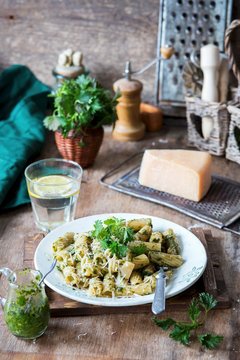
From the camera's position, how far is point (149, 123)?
1963 mm

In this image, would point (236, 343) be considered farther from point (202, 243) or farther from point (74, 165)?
point (74, 165)

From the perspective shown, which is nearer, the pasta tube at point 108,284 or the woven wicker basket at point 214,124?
the pasta tube at point 108,284

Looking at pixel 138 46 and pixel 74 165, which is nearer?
pixel 74 165

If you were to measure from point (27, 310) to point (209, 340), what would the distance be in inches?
11.9

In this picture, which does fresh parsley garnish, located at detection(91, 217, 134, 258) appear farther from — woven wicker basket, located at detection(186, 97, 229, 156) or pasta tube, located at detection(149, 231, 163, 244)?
woven wicker basket, located at detection(186, 97, 229, 156)

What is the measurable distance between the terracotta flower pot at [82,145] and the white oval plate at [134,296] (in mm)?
359

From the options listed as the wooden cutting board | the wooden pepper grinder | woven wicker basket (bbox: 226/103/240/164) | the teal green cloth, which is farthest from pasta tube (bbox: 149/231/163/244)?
the wooden pepper grinder

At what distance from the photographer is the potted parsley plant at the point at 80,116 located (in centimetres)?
166

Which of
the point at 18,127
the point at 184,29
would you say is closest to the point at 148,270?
the point at 18,127

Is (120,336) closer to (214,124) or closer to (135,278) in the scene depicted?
(135,278)

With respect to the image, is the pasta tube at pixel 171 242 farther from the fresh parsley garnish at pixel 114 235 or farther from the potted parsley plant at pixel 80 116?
the potted parsley plant at pixel 80 116

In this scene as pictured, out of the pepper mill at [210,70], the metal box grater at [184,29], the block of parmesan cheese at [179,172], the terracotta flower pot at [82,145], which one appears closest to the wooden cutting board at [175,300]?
the block of parmesan cheese at [179,172]

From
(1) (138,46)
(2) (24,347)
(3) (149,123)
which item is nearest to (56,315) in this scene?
(2) (24,347)

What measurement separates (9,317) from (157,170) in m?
0.62
